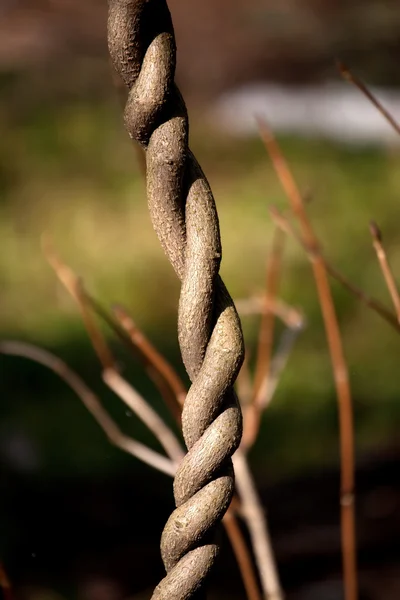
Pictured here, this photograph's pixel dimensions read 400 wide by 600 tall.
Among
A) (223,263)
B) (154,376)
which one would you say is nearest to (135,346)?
(154,376)

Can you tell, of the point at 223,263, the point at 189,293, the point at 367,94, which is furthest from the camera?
the point at 223,263

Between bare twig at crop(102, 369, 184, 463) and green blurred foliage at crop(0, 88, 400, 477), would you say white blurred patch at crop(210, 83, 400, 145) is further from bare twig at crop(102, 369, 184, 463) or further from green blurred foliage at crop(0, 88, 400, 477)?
bare twig at crop(102, 369, 184, 463)

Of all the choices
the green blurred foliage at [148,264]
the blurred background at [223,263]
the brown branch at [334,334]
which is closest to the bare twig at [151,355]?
the brown branch at [334,334]

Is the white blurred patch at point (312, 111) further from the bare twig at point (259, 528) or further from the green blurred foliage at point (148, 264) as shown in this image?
the bare twig at point (259, 528)

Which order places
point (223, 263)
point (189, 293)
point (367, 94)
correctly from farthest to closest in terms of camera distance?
point (223, 263)
point (367, 94)
point (189, 293)

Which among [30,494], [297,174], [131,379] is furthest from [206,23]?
[30,494]

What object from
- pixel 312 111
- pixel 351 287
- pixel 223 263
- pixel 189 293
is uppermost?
pixel 312 111

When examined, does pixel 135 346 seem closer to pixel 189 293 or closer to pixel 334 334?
pixel 334 334
